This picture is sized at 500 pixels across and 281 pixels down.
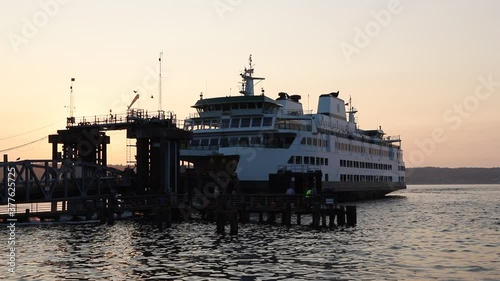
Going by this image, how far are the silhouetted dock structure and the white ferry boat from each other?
6.01 metres

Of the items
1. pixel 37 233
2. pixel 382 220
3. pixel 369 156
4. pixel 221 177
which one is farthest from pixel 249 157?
Answer: pixel 369 156

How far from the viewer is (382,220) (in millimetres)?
59219

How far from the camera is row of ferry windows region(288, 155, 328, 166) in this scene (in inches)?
3061

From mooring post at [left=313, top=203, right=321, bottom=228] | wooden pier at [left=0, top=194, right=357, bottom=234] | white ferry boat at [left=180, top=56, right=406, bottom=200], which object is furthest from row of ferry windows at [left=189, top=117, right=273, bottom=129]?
mooring post at [left=313, top=203, right=321, bottom=228]

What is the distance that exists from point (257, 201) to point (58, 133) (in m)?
24.7

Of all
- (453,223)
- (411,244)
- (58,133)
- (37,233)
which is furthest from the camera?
(58,133)

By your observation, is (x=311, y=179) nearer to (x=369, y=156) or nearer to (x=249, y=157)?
(x=249, y=157)

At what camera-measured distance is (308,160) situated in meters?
81.1

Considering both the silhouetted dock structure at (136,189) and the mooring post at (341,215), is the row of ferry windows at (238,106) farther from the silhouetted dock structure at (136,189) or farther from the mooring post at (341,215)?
the mooring post at (341,215)

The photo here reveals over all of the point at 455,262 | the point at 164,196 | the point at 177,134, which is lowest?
the point at 455,262

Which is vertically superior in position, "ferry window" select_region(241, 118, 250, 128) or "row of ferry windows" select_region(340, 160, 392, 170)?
"ferry window" select_region(241, 118, 250, 128)

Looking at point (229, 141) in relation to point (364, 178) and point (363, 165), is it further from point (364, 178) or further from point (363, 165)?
point (364, 178)

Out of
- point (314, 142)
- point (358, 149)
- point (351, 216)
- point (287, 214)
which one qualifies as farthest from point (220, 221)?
point (358, 149)

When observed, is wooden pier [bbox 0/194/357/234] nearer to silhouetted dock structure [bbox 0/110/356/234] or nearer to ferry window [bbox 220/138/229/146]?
silhouetted dock structure [bbox 0/110/356/234]
